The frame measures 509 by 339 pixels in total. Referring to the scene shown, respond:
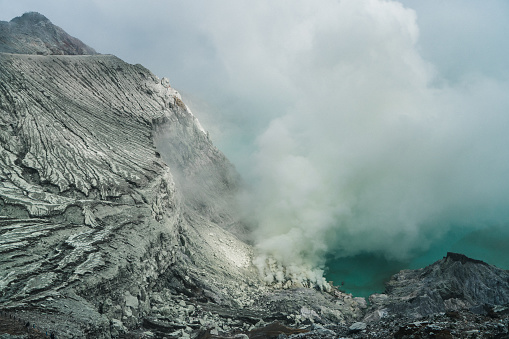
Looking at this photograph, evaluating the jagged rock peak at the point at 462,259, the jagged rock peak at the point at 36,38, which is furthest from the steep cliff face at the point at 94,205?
the jagged rock peak at the point at 36,38

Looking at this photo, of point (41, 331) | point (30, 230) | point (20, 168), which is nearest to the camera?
point (41, 331)

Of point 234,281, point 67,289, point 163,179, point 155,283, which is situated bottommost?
point 67,289

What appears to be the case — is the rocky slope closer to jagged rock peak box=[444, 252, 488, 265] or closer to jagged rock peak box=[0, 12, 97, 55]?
jagged rock peak box=[444, 252, 488, 265]

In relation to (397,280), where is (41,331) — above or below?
below

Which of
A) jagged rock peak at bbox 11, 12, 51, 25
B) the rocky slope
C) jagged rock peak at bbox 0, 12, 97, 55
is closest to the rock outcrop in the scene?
the rocky slope

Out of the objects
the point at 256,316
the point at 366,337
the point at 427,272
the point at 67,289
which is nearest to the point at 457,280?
the point at 427,272

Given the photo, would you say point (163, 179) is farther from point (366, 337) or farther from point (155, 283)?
point (366, 337)

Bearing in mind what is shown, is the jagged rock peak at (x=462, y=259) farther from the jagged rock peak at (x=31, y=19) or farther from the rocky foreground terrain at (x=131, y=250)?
the jagged rock peak at (x=31, y=19)
